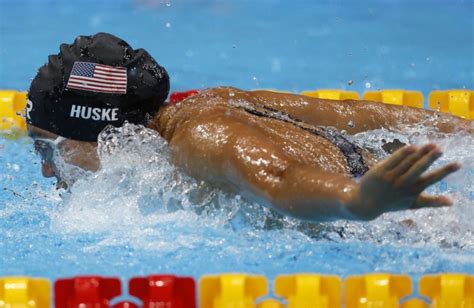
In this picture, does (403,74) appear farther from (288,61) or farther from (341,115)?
(341,115)

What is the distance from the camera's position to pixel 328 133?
2.83 m

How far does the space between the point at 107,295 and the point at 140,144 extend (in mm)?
618

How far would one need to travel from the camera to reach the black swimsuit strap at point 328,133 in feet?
8.72

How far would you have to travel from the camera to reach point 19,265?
111 inches

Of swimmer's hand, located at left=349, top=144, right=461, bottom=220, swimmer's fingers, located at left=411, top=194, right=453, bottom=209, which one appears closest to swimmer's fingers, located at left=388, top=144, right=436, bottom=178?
swimmer's hand, located at left=349, top=144, right=461, bottom=220

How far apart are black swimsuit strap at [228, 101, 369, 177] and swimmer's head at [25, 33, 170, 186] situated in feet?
0.98

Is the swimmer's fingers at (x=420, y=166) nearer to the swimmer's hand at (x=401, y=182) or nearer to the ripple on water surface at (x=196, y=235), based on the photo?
the swimmer's hand at (x=401, y=182)

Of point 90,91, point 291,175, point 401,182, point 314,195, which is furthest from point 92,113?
point 401,182

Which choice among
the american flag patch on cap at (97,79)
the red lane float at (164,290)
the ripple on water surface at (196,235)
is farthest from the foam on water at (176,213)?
the red lane float at (164,290)

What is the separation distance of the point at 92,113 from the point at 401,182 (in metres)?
1.17

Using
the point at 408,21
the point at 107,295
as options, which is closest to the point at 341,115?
the point at 107,295

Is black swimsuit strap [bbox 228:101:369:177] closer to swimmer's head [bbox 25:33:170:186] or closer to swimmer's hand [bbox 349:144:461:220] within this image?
swimmer's head [bbox 25:33:170:186]

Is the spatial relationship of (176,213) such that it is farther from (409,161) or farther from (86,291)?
(409,161)

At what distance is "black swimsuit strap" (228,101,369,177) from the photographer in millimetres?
2658
